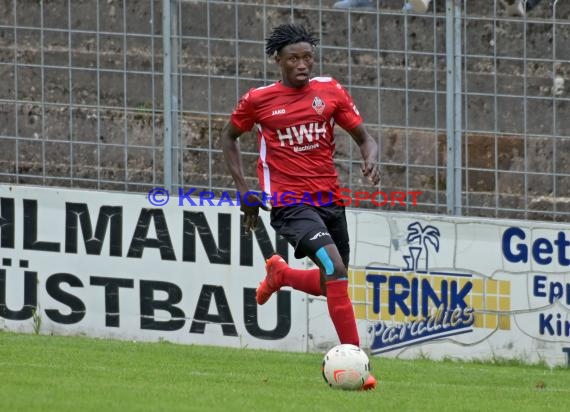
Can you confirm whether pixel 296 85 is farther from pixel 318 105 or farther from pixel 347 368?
pixel 347 368

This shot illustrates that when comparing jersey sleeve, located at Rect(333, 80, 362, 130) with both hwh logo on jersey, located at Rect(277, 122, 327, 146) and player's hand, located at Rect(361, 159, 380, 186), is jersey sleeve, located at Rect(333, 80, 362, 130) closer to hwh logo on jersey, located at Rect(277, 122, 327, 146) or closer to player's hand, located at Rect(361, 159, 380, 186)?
hwh logo on jersey, located at Rect(277, 122, 327, 146)

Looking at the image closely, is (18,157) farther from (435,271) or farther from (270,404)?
(270,404)

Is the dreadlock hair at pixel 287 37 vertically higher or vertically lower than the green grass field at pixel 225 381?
higher

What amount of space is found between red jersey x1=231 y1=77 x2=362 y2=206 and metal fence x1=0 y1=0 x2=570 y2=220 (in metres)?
2.48

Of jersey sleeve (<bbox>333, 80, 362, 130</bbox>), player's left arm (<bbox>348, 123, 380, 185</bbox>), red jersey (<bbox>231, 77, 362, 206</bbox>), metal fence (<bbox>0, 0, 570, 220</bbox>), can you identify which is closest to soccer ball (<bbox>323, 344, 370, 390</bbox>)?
player's left arm (<bbox>348, 123, 380, 185</bbox>)

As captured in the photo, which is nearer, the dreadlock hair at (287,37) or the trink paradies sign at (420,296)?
the dreadlock hair at (287,37)

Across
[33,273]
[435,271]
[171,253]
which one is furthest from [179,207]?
[435,271]

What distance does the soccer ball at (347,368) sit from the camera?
9102mm

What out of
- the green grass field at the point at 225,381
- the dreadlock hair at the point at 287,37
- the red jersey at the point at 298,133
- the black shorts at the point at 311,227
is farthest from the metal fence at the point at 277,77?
the dreadlock hair at the point at 287,37

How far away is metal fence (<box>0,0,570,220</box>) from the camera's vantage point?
12.6m

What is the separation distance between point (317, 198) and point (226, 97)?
3.18 metres

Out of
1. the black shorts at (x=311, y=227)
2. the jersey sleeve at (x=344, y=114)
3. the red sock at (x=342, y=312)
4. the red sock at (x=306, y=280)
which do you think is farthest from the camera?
the red sock at (x=306, y=280)

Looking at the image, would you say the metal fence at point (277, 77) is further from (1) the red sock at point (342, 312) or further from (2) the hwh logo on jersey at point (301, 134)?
(1) the red sock at point (342, 312)

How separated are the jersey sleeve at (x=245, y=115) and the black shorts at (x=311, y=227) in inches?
24.5
